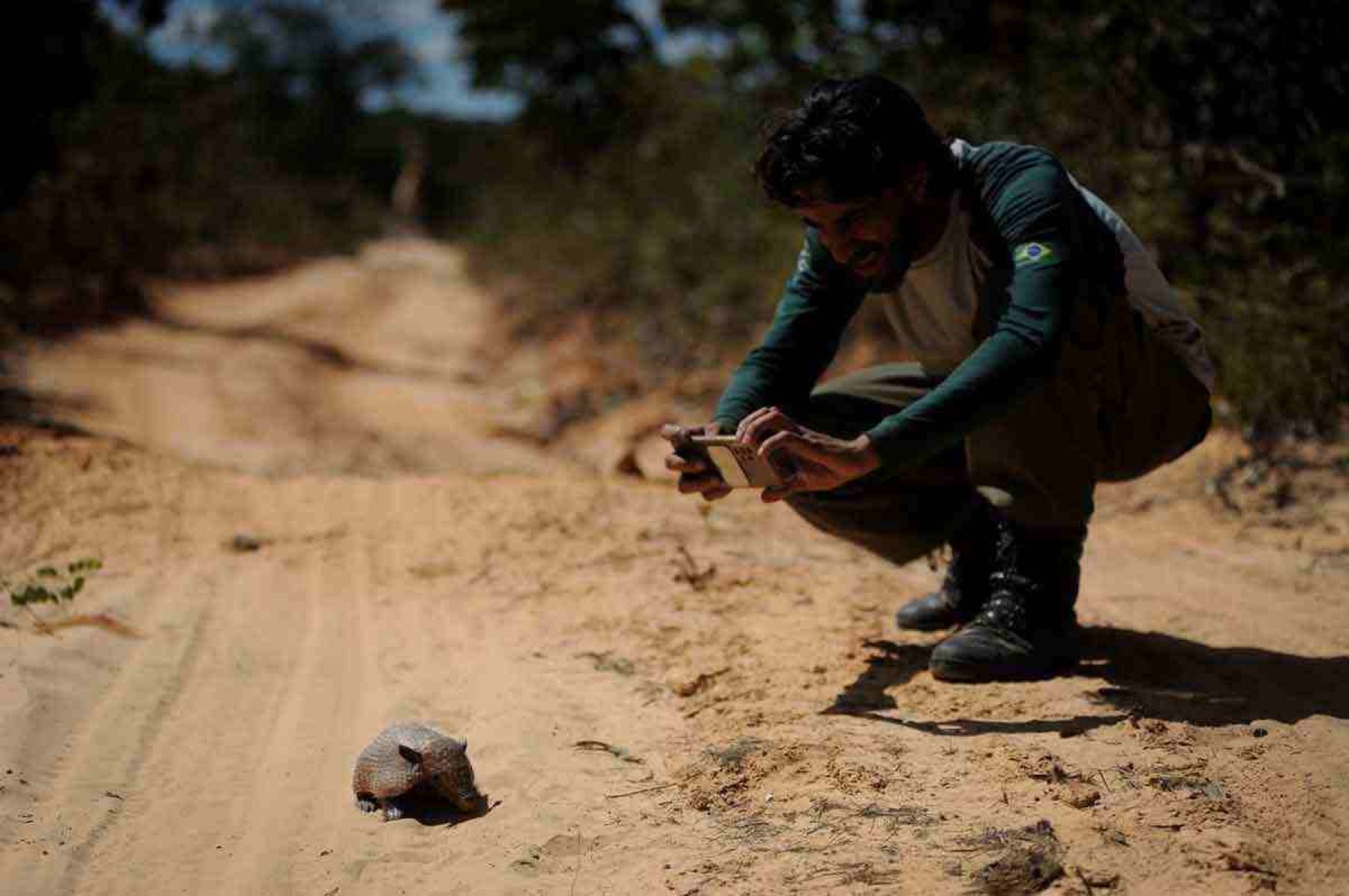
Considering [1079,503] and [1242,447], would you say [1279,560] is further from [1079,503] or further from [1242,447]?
[1079,503]

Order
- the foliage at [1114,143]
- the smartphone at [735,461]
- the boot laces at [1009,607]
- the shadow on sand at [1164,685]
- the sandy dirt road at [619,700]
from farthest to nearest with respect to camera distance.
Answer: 1. the foliage at [1114,143]
2. the boot laces at [1009,607]
3. the shadow on sand at [1164,685]
4. the smartphone at [735,461]
5. the sandy dirt road at [619,700]

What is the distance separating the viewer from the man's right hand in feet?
7.15

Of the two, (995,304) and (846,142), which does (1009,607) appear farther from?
(846,142)

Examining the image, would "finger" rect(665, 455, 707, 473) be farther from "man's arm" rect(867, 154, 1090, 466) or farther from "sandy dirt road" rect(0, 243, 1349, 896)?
"sandy dirt road" rect(0, 243, 1349, 896)

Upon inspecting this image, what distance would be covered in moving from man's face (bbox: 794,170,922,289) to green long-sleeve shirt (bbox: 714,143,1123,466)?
0.47 ft

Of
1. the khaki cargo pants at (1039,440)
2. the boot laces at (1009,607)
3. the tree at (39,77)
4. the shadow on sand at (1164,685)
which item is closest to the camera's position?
the shadow on sand at (1164,685)

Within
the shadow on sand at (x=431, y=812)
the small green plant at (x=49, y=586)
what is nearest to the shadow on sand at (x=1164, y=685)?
the shadow on sand at (x=431, y=812)

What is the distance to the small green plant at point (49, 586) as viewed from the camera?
105 inches

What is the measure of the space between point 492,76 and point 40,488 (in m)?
15.7

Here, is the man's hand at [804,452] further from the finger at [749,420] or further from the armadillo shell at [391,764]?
the armadillo shell at [391,764]

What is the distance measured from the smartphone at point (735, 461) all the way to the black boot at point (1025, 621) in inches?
23.8

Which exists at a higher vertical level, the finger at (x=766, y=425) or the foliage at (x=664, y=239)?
the finger at (x=766, y=425)

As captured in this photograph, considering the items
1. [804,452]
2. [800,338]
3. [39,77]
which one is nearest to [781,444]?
[804,452]

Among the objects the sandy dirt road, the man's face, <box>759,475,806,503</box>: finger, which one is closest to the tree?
the sandy dirt road
